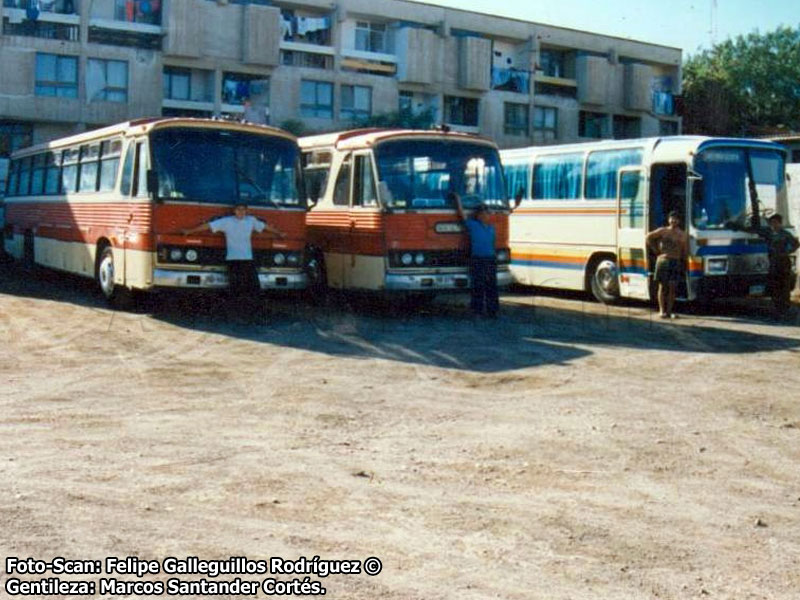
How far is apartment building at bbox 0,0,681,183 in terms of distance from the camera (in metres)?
43.4

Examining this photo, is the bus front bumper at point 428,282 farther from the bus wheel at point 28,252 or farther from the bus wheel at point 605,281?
the bus wheel at point 28,252

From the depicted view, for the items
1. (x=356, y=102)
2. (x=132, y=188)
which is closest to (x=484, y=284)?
(x=132, y=188)

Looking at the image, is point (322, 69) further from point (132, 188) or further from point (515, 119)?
point (132, 188)

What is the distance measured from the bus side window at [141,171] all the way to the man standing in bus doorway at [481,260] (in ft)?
15.0

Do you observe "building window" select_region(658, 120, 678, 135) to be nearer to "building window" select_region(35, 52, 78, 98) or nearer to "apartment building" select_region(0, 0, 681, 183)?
"apartment building" select_region(0, 0, 681, 183)

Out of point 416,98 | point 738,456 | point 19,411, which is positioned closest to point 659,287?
point 738,456

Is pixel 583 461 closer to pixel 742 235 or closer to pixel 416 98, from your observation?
pixel 742 235

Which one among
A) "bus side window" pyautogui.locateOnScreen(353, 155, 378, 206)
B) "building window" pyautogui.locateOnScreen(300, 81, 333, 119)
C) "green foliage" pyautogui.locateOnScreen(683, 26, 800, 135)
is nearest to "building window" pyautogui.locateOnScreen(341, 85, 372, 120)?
"building window" pyautogui.locateOnScreen(300, 81, 333, 119)

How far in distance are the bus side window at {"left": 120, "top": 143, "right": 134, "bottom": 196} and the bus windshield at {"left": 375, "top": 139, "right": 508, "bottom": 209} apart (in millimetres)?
3668

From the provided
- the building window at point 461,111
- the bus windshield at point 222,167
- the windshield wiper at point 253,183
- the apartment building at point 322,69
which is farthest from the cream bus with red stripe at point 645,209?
the building window at point 461,111

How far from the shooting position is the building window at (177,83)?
46812 millimetres

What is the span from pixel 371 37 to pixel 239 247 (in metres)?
40.2

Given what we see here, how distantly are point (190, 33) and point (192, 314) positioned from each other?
3106cm

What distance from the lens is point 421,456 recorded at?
8125 mm
